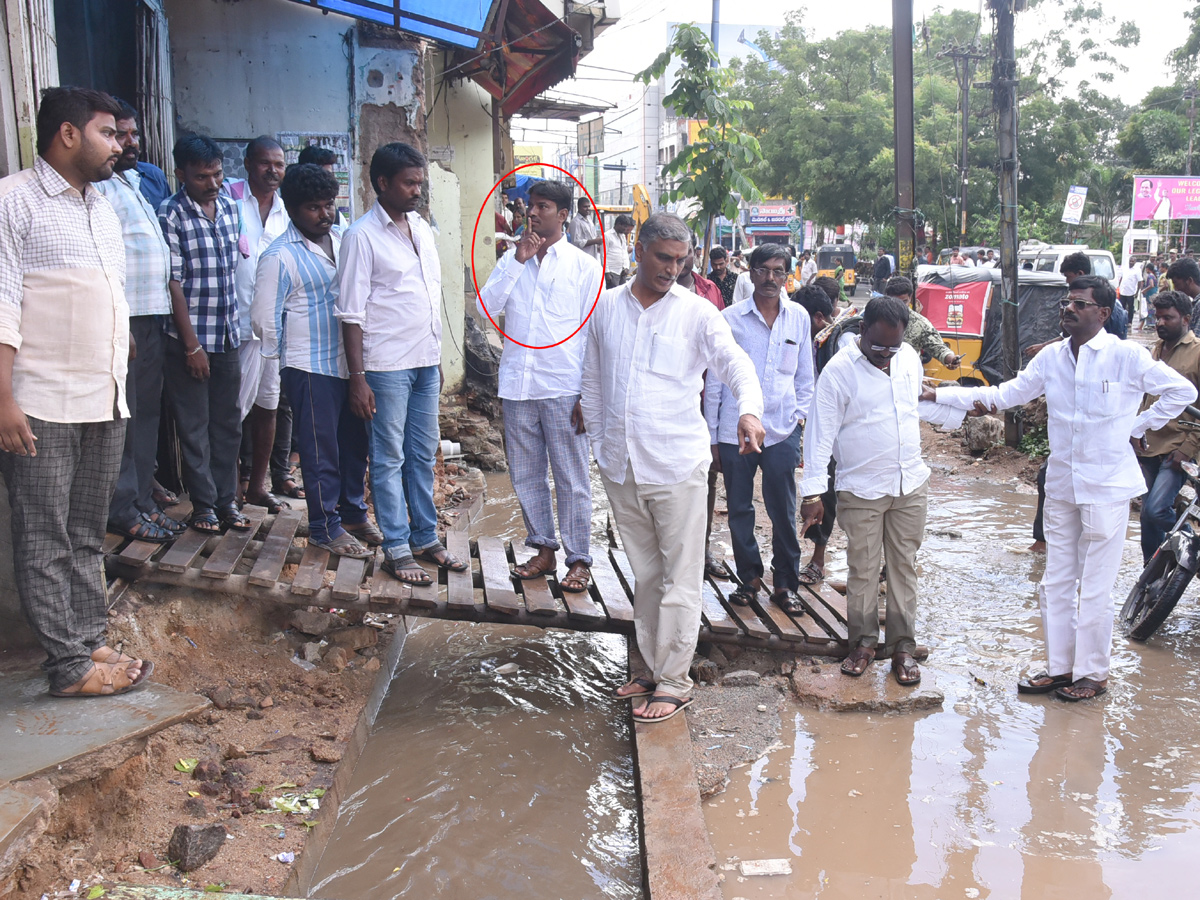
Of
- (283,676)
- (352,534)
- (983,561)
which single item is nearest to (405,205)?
(352,534)

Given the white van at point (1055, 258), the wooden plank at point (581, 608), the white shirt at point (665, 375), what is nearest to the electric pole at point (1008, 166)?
the wooden plank at point (581, 608)

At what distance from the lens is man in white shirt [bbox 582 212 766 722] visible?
376cm

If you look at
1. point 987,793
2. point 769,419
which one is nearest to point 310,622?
point 769,419

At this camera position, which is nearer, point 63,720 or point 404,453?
point 63,720

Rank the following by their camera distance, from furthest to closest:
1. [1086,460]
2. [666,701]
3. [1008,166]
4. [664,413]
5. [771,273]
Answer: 1. [1008,166]
2. [771,273]
3. [1086,460]
4. [666,701]
5. [664,413]

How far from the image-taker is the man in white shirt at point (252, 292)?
4938 millimetres

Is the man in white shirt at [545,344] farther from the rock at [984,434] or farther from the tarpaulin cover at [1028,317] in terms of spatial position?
the tarpaulin cover at [1028,317]

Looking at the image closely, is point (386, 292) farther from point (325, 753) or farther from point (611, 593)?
point (325, 753)

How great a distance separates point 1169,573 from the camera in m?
5.03

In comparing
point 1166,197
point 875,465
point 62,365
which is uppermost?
point 1166,197

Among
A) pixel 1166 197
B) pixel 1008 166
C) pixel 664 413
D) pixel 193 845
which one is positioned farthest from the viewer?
pixel 1166 197

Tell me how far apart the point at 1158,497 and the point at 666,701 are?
3507 millimetres

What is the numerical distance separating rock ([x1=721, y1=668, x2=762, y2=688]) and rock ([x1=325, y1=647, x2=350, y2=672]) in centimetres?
186

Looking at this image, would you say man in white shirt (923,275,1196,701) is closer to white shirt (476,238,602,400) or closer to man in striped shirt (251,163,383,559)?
white shirt (476,238,602,400)
